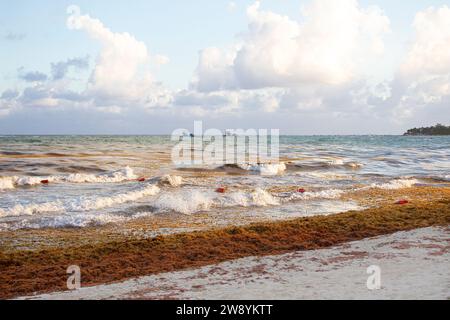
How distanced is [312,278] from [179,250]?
3.06 metres

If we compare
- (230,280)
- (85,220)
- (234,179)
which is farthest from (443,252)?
(234,179)

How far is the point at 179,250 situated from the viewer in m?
7.90

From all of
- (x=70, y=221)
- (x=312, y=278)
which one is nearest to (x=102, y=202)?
(x=70, y=221)

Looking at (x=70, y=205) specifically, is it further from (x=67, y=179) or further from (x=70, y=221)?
(x=67, y=179)

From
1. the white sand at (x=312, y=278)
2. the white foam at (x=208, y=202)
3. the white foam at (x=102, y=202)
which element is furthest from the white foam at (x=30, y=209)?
the white sand at (x=312, y=278)

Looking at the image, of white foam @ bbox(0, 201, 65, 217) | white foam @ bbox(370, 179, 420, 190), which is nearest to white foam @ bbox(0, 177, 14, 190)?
white foam @ bbox(0, 201, 65, 217)

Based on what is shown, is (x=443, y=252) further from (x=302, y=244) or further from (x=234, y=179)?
(x=234, y=179)

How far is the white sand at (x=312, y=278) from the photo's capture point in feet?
16.4

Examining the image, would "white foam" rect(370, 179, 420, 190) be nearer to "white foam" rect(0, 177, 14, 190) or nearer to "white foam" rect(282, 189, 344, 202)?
"white foam" rect(282, 189, 344, 202)

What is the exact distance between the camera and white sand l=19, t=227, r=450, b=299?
5.00 metres

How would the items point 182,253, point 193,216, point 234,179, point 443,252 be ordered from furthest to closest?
point 234,179 < point 193,216 < point 182,253 < point 443,252

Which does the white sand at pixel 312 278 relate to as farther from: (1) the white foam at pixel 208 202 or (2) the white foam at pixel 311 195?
(2) the white foam at pixel 311 195

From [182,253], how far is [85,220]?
4555 mm
